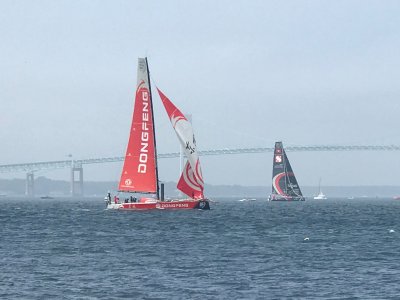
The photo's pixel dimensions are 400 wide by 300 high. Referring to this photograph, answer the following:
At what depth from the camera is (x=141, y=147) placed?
6059 cm

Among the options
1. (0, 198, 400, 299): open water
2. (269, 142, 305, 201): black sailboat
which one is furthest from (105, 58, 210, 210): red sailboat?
(269, 142, 305, 201): black sailboat

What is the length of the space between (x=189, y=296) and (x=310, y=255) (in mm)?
10682

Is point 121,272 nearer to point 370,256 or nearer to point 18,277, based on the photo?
point 18,277

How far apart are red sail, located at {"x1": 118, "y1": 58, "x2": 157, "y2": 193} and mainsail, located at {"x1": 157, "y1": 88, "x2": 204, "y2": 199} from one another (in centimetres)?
146

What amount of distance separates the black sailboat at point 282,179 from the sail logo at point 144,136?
6807 centimetres

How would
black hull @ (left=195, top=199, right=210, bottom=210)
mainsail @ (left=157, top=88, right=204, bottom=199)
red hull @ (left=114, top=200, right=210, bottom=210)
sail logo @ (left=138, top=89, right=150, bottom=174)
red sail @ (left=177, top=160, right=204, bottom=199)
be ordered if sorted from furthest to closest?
black hull @ (left=195, top=199, right=210, bottom=210) → red sail @ (left=177, top=160, right=204, bottom=199) → sail logo @ (left=138, top=89, right=150, bottom=174) → red hull @ (left=114, top=200, right=210, bottom=210) → mainsail @ (left=157, top=88, right=204, bottom=199)

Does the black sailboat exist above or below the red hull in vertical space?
above

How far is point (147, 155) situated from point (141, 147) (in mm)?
702

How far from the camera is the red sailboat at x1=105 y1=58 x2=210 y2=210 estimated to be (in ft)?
196

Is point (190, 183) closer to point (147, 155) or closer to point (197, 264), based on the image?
point (147, 155)

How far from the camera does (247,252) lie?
32.9 metres

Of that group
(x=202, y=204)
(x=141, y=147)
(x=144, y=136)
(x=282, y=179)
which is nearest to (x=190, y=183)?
(x=202, y=204)

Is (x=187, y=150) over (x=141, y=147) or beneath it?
beneath

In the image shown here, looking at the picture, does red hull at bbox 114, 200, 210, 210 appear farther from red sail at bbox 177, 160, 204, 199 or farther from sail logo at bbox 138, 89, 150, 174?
sail logo at bbox 138, 89, 150, 174
